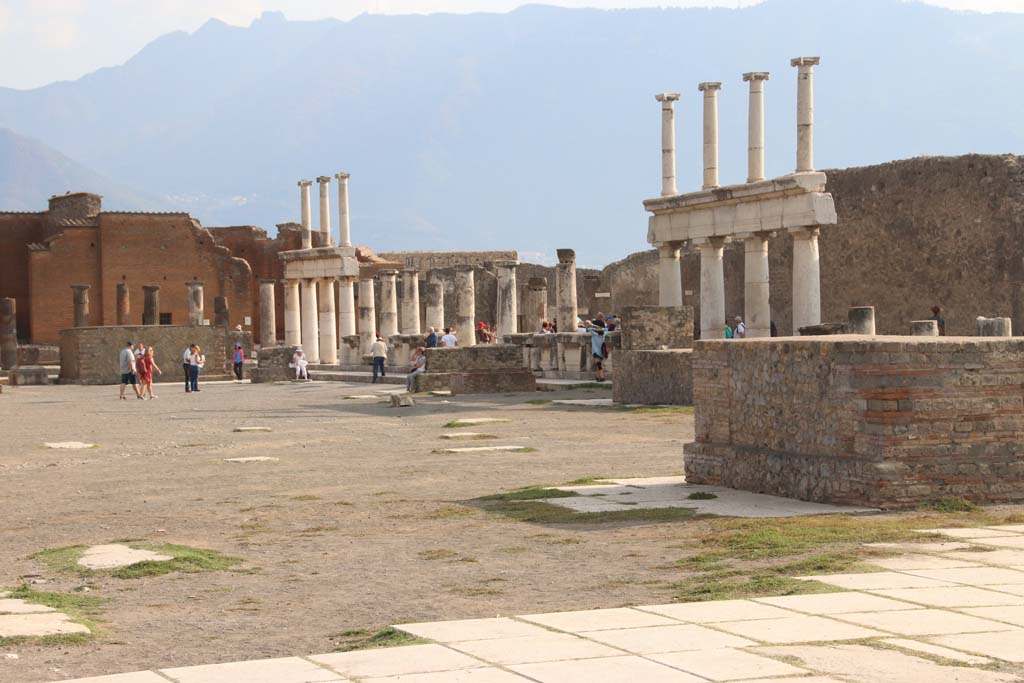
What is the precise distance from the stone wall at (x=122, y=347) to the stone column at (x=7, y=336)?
319 inches

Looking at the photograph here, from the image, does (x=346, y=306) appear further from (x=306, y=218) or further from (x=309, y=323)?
(x=306, y=218)

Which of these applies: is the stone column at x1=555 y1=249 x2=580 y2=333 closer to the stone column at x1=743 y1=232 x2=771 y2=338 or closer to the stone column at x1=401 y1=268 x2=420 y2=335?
the stone column at x1=743 y1=232 x2=771 y2=338

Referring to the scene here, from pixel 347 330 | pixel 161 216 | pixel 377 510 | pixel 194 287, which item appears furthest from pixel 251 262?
pixel 377 510

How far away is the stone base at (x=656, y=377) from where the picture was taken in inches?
872

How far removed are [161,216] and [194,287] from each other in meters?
9.08

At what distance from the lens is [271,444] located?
17.5 meters

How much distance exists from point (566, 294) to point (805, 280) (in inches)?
358

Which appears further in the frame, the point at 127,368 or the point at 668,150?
the point at 127,368

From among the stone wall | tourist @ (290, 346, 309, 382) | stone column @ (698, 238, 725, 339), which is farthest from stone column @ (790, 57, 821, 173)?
the stone wall

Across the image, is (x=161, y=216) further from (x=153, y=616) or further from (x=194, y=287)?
(x=153, y=616)

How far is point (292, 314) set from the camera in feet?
160

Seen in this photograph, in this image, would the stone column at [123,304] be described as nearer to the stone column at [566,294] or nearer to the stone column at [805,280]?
the stone column at [566,294]

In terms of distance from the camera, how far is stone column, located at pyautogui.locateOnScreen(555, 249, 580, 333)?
35.5 m

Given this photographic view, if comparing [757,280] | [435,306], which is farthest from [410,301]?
[757,280]
